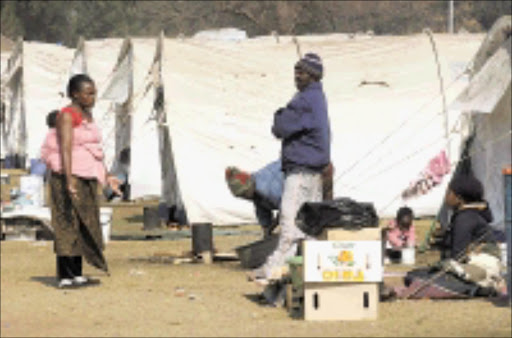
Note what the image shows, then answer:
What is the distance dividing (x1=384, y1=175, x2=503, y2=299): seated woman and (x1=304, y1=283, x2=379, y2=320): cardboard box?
1.00 metres

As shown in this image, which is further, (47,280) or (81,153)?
(47,280)

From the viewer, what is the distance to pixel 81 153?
35.1 ft

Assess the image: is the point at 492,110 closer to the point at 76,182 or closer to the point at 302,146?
the point at 302,146

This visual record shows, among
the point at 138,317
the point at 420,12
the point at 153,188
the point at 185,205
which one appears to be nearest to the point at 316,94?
the point at 138,317

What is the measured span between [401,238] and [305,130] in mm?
3678

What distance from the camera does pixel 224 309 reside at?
9.41 metres

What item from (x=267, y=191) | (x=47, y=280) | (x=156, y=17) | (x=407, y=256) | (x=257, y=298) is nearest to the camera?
(x=257, y=298)

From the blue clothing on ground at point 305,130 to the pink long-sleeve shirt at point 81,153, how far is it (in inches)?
57.1

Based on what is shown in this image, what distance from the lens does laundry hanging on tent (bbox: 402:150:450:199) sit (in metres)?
17.5

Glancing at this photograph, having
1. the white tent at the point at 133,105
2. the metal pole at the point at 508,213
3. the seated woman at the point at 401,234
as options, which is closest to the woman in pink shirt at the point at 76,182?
the metal pole at the point at 508,213

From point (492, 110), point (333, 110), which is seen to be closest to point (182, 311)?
point (492, 110)

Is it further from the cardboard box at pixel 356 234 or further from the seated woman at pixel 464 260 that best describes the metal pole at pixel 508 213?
the cardboard box at pixel 356 234

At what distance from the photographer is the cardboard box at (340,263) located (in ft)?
28.8

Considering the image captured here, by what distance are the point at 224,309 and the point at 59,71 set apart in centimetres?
2350
